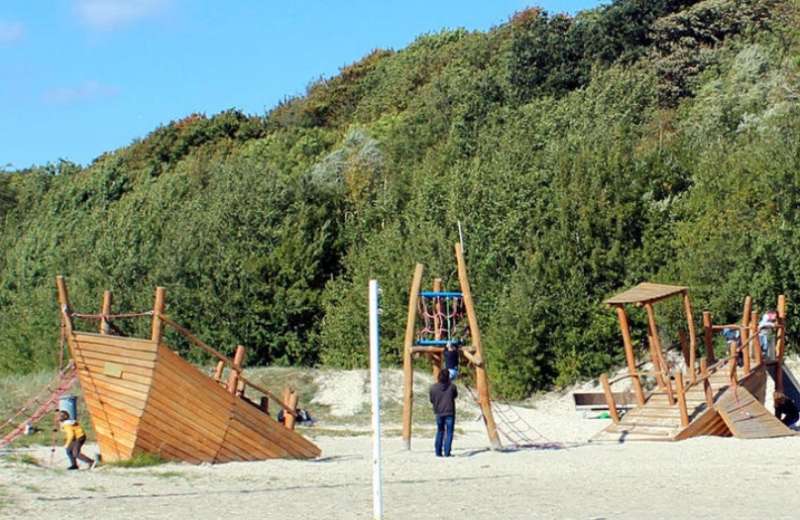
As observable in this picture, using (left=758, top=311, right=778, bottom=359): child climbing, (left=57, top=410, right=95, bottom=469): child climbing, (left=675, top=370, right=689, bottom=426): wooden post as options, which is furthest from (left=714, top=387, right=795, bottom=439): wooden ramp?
(left=57, top=410, right=95, bottom=469): child climbing

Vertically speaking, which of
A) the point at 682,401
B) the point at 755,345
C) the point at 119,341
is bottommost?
the point at 682,401

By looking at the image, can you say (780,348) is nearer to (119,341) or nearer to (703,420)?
(703,420)

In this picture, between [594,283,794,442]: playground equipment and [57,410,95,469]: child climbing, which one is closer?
[57,410,95,469]: child climbing

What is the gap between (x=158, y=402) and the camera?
18.4 metres

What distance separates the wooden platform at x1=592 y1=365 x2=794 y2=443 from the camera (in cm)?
2239

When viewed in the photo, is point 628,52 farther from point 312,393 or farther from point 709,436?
point 709,436

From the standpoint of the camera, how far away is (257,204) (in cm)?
4628

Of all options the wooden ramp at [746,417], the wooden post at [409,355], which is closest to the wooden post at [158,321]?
the wooden post at [409,355]

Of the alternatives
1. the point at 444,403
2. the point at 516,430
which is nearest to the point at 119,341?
the point at 444,403

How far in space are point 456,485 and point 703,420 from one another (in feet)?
24.4

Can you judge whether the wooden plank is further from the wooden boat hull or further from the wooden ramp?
the wooden ramp

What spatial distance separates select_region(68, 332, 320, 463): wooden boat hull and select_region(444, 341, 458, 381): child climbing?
11.8ft

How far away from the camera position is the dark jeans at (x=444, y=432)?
2014 cm

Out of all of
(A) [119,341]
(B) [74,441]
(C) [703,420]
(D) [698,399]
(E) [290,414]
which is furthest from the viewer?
(D) [698,399]
